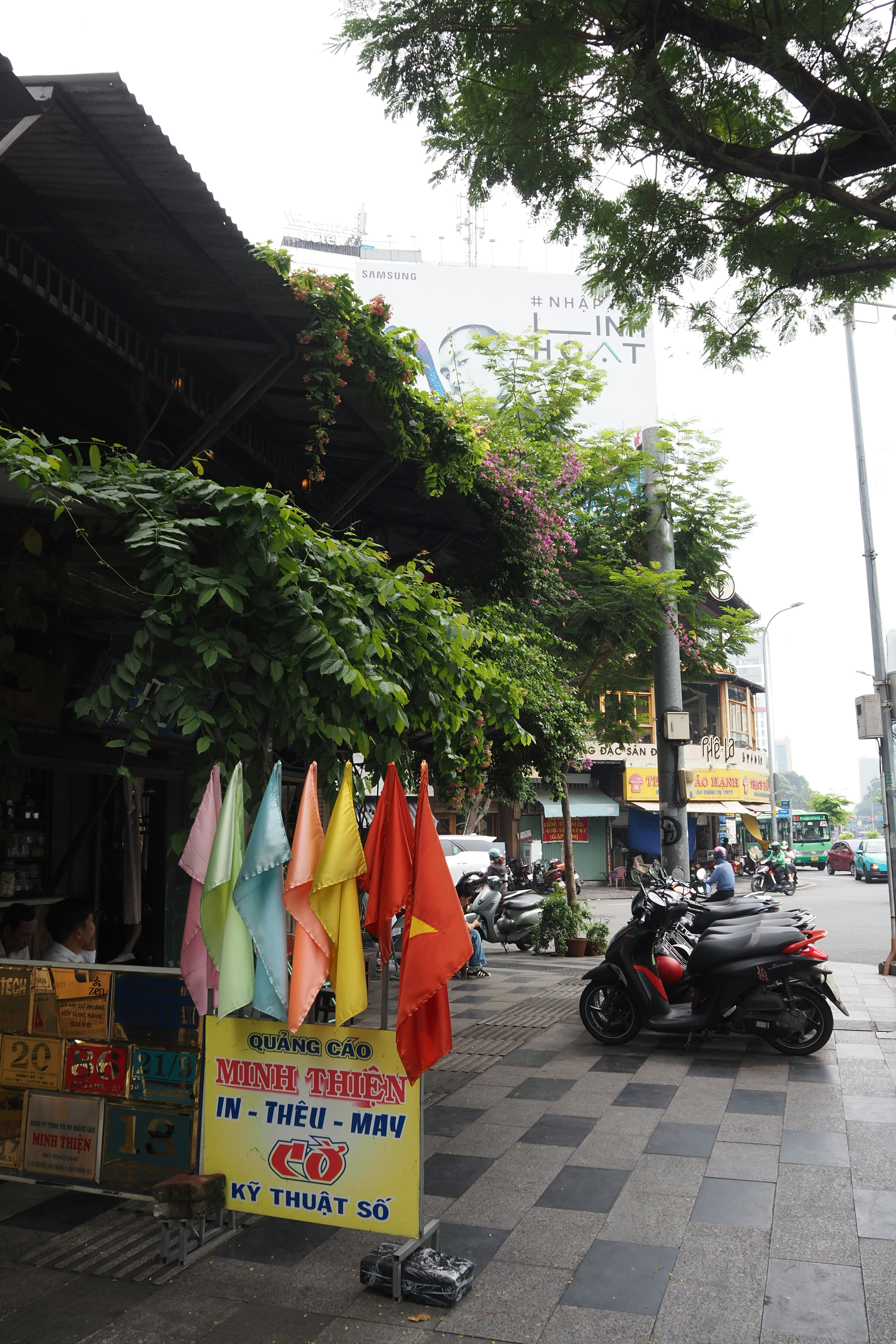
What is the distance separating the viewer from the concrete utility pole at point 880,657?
43.9 ft

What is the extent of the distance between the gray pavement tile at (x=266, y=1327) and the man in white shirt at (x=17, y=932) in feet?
11.4

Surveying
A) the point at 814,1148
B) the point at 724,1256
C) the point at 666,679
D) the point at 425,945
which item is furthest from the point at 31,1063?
the point at 666,679

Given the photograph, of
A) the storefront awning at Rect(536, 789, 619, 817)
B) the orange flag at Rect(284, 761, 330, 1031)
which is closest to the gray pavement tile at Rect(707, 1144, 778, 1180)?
the orange flag at Rect(284, 761, 330, 1031)

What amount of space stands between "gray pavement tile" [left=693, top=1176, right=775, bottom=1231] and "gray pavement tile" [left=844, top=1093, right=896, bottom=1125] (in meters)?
1.51

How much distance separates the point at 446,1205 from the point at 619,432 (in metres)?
12.8

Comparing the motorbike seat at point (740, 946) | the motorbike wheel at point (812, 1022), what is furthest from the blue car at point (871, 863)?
the motorbike seat at point (740, 946)

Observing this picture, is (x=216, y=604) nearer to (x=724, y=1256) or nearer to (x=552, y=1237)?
(x=552, y=1237)

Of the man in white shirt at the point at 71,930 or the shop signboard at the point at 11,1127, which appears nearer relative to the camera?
the shop signboard at the point at 11,1127

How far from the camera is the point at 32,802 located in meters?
8.91

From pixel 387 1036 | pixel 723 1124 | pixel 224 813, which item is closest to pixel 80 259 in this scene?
pixel 224 813

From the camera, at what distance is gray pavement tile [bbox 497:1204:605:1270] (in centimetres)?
443

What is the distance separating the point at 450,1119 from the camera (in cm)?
674

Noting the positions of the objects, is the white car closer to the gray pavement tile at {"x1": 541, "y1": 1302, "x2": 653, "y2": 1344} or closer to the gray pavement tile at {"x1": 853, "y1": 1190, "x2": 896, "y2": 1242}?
the gray pavement tile at {"x1": 853, "y1": 1190, "x2": 896, "y2": 1242}

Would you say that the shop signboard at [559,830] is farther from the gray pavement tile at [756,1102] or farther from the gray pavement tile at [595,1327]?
the gray pavement tile at [595,1327]
